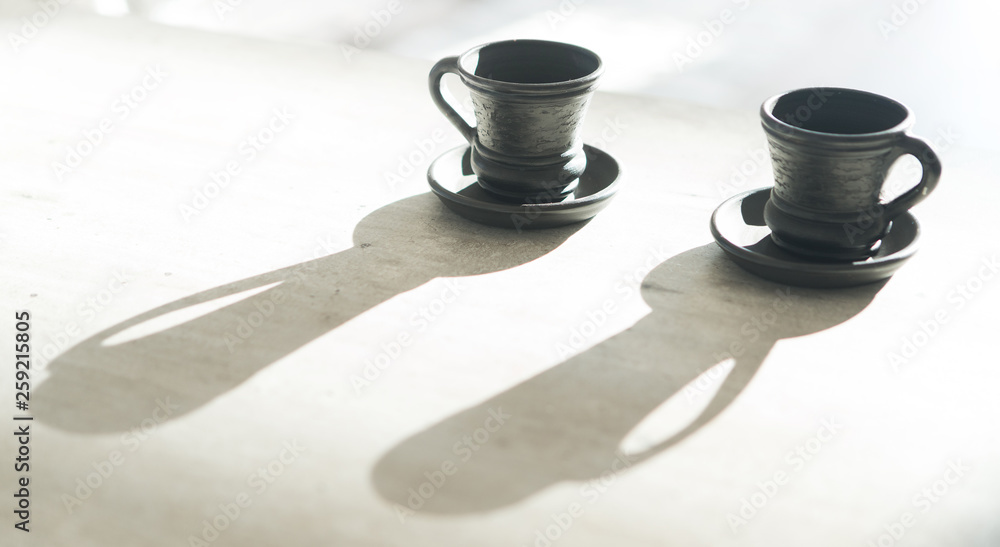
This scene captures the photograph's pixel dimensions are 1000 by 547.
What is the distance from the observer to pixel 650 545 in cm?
47

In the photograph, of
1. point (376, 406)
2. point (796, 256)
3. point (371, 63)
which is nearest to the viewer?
point (376, 406)

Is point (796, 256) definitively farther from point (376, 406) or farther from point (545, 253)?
point (376, 406)

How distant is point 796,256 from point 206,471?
1.57 feet

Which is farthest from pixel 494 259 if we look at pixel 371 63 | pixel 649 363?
pixel 371 63
